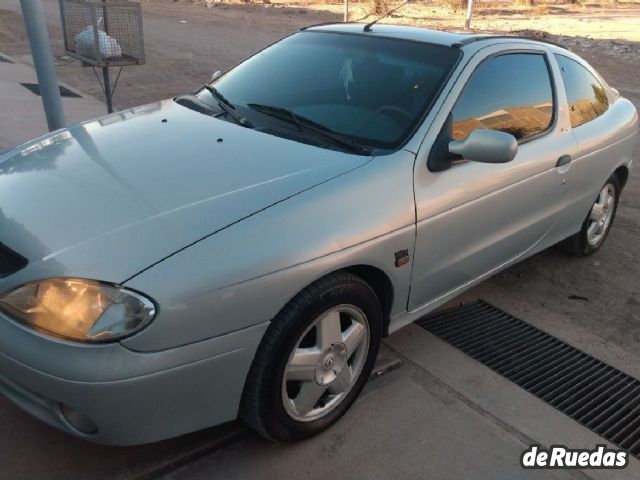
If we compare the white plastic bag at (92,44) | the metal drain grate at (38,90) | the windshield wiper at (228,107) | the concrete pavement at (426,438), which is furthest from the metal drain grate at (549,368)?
the metal drain grate at (38,90)

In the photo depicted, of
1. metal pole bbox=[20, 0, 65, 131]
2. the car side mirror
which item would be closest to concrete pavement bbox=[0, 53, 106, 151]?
metal pole bbox=[20, 0, 65, 131]

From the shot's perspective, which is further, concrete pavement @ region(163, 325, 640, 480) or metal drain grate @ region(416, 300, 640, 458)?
metal drain grate @ region(416, 300, 640, 458)

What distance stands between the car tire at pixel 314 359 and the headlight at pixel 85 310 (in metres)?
0.50

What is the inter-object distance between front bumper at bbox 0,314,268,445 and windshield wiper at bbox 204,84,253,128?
1276 millimetres

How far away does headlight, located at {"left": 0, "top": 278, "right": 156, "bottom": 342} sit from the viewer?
199cm

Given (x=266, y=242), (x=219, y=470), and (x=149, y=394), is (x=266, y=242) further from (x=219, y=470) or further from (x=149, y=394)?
(x=219, y=470)

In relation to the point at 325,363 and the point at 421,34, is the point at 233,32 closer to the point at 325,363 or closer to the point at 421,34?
the point at 421,34

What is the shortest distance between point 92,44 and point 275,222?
3393mm

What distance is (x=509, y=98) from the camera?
3424 mm

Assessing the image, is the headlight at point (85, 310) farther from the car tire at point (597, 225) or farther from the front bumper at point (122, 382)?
the car tire at point (597, 225)

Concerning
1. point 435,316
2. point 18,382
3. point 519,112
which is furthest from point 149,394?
point 519,112

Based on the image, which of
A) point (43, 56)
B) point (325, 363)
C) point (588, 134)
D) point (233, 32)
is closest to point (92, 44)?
point (43, 56)

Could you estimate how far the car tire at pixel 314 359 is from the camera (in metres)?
2.29

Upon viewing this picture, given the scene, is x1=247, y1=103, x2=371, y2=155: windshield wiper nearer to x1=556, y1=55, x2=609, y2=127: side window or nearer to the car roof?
the car roof
